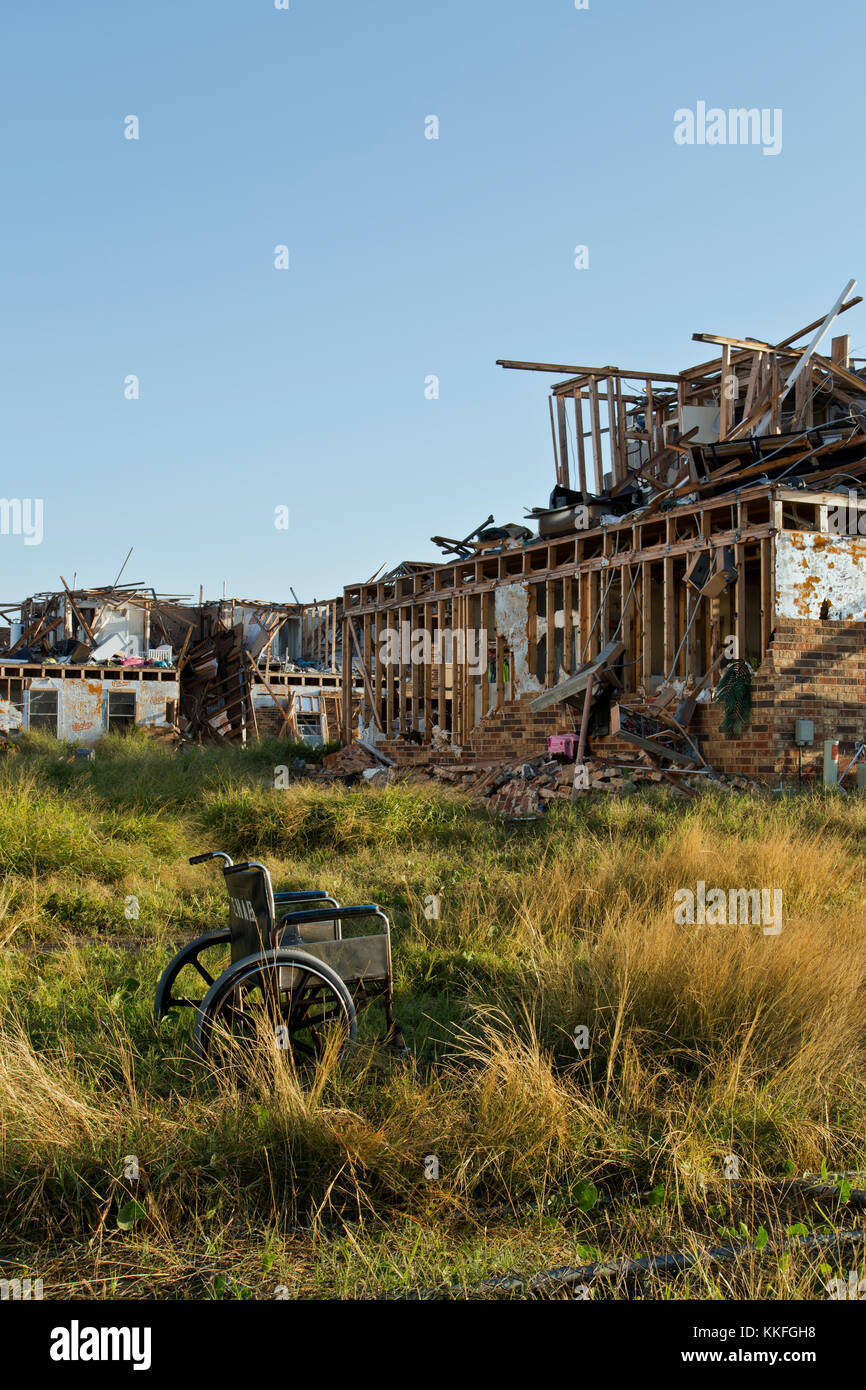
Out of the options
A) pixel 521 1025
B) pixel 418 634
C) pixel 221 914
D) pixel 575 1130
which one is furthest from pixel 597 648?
pixel 575 1130

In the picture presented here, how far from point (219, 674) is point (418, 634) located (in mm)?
18564

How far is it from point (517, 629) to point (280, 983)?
13.7 m

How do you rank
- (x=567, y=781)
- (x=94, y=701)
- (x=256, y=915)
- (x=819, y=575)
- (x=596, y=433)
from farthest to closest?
(x=94, y=701) < (x=596, y=433) < (x=567, y=781) < (x=819, y=575) < (x=256, y=915)

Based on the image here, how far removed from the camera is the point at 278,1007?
468 centimetres

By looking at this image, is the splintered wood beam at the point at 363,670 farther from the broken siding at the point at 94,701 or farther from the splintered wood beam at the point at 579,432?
the broken siding at the point at 94,701

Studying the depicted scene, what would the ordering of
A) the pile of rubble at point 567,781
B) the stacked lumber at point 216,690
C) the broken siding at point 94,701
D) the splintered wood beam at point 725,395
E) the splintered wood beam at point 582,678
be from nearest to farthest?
the pile of rubble at point 567,781
the splintered wood beam at point 582,678
the splintered wood beam at point 725,395
the broken siding at point 94,701
the stacked lumber at point 216,690

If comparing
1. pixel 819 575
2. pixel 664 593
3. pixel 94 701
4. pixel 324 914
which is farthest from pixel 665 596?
pixel 94 701

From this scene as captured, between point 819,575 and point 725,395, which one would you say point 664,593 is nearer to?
point 819,575

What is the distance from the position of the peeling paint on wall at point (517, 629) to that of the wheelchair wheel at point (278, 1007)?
42.4ft

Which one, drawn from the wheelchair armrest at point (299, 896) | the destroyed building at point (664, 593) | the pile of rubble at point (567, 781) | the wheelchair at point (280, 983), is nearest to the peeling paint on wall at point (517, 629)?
the destroyed building at point (664, 593)

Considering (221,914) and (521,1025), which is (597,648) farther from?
(521,1025)

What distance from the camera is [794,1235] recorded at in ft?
A: 11.6

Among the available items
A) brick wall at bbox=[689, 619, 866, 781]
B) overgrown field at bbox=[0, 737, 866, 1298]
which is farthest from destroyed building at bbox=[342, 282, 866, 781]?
overgrown field at bbox=[0, 737, 866, 1298]

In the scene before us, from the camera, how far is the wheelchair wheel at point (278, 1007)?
15.2 ft
